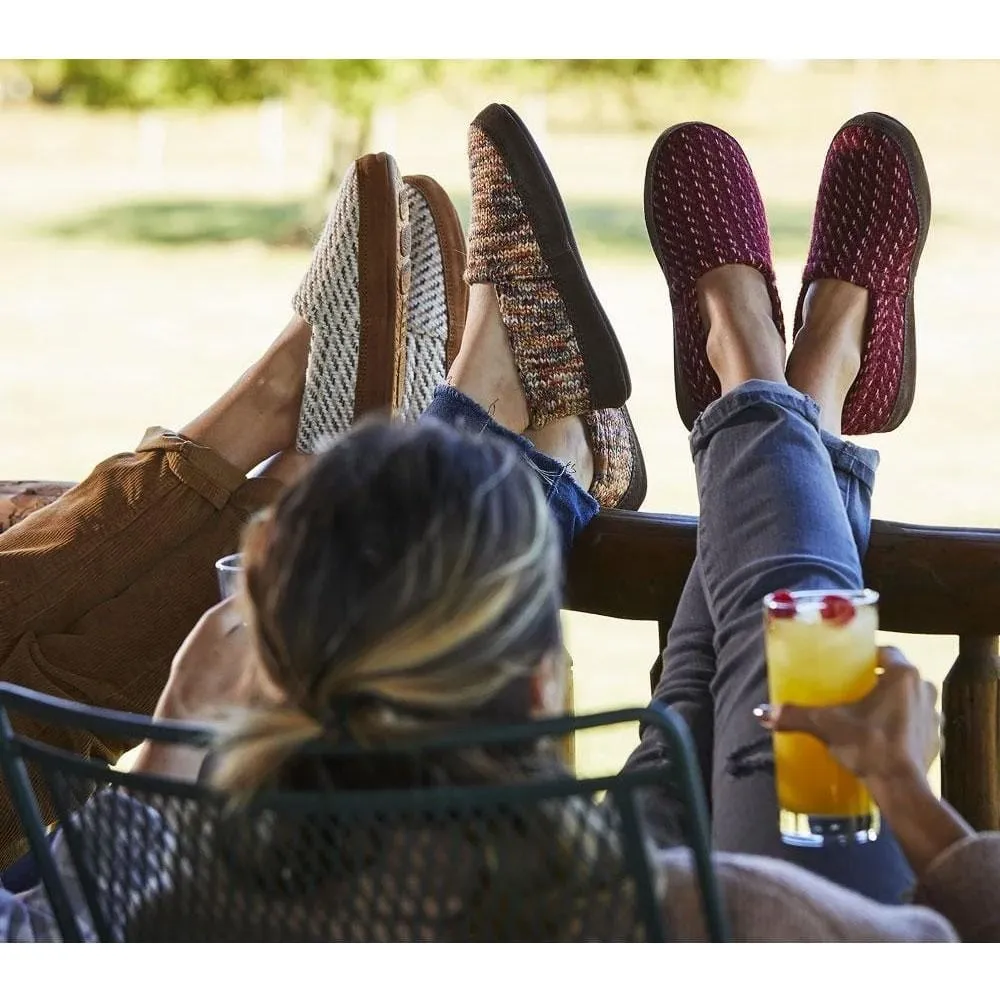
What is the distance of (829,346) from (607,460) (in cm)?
29

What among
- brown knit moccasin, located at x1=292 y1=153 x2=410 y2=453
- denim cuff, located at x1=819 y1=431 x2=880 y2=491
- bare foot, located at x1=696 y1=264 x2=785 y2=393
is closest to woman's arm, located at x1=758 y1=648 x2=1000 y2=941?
denim cuff, located at x1=819 y1=431 x2=880 y2=491

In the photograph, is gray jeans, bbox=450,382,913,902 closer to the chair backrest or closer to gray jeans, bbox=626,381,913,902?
gray jeans, bbox=626,381,913,902

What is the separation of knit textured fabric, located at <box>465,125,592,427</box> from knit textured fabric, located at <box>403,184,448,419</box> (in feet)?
0.28

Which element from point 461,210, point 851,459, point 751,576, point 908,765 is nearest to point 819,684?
point 908,765

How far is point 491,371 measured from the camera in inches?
64.4

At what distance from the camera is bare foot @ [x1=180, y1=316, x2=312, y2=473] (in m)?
1.65

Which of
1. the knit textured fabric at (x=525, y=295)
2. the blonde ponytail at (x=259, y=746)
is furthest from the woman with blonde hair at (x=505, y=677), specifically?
the knit textured fabric at (x=525, y=295)

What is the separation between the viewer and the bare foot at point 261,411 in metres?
1.65

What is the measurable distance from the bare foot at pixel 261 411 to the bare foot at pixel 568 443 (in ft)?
0.94
